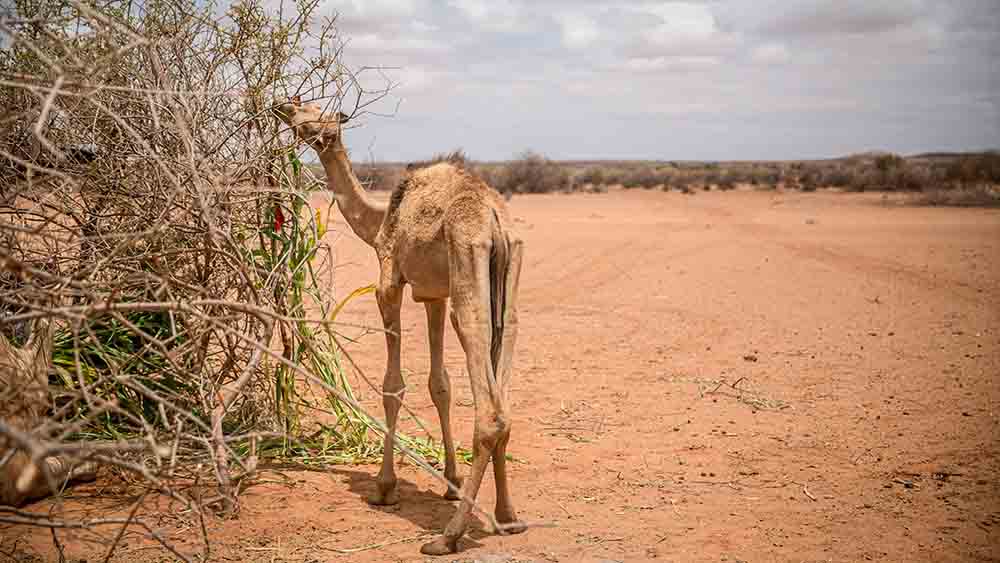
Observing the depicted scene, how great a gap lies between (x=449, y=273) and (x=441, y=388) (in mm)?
1067

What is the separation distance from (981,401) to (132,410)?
290 inches

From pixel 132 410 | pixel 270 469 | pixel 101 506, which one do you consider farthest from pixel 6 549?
pixel 270 469

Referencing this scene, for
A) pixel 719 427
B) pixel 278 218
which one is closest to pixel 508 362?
pixel 278 218

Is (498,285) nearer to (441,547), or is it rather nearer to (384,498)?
(441,547)

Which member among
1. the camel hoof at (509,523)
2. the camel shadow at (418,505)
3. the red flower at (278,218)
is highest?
the red flower at (278,218)

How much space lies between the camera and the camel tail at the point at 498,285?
4773 mm

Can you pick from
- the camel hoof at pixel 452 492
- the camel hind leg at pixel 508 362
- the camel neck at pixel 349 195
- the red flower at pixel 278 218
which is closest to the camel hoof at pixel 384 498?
the camel hoof at pixel 452 492

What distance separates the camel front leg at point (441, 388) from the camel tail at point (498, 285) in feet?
2.75

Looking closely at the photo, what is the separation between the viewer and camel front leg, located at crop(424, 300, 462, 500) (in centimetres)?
552

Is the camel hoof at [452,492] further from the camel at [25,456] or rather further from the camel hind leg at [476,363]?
the camel at [25,456]

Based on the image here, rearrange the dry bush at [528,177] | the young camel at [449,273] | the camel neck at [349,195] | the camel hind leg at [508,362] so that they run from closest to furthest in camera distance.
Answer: the young camel at [449,273] < the camel hind leg at [508,362] < the camel neck at [349,195] < the dry bush at [528,177]

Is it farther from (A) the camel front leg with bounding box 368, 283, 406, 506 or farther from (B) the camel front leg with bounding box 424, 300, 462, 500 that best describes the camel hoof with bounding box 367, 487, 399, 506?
(B) the camel front leg with bounding box 424, 300, 462, 500

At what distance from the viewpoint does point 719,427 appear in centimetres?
704

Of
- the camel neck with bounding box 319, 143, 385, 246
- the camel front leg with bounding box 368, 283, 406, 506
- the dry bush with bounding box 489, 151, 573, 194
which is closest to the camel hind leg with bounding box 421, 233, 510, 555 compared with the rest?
the camel front leg with bounding box 368, 283, 406, 506
